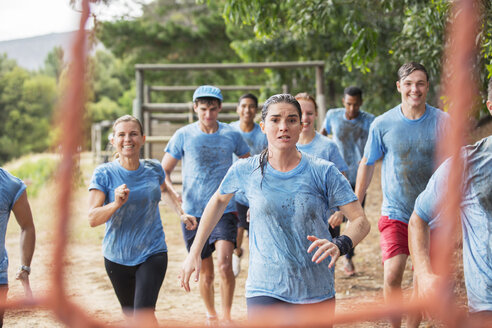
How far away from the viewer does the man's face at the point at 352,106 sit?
7062 millimetres

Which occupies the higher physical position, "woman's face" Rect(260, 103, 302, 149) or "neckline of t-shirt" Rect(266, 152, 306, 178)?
"woman's face" Rect(260, 103, 302, 149)

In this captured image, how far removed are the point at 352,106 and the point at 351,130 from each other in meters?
0.30

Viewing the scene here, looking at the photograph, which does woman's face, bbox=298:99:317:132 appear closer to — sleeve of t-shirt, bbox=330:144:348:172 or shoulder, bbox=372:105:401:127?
sleeve of t-shirt, bbox=330:144:348:172

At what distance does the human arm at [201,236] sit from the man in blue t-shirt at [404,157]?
158 centimetres

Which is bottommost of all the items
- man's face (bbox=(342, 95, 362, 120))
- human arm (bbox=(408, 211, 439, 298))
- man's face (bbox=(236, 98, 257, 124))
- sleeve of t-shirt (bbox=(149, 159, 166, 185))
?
human arm (bbox=(408, 211, 439, 298))

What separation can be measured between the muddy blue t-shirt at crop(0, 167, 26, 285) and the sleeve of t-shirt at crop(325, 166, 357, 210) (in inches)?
72.6

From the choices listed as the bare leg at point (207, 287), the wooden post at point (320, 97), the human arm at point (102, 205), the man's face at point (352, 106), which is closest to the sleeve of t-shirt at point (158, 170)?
the human arm at point (102, 205)

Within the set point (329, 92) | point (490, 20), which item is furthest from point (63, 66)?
point (329, 92)

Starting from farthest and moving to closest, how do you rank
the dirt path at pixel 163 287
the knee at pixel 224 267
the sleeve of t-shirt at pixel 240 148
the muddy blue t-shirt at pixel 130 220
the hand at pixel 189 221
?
the dirt path at pixel 163 287
the sleeve of t-shirt at pixel 240 148
the knee at pixel 224 267
the hand at pixel 189 221
the muddy blue t-shirt at pixel 130 220

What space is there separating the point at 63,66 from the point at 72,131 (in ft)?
0.42

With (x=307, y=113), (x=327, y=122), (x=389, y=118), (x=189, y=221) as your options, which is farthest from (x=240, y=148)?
(x=327, y=122)

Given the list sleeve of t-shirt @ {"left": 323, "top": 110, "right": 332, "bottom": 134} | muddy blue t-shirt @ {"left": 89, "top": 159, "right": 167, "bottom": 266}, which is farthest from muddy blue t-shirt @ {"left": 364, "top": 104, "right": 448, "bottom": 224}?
sleeve of t-shirt @ {"left": 323, "top": 110, "right": 332, "bottom": 134}

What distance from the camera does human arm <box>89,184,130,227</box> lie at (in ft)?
11.7

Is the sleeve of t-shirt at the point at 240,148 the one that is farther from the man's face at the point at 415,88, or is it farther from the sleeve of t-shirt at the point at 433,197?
the sleeve of t-shirt at the point at 433,197
